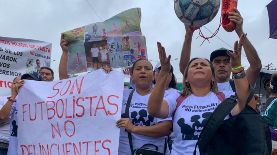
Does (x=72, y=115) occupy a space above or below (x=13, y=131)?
above

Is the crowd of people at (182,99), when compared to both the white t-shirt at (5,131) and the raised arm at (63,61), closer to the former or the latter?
the white t-shirt at (5,131)

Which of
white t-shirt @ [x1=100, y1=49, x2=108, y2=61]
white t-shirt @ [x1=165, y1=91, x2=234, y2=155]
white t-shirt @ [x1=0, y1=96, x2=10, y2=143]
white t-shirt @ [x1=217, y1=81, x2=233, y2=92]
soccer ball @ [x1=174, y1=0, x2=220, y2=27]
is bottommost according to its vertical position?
white t-shirt @ [x1=0, y1=96, x2=10, y2=143]

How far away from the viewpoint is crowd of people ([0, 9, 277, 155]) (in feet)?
11.8

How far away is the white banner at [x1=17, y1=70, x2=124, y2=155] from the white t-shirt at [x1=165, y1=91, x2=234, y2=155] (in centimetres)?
85

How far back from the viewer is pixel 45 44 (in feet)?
24.0

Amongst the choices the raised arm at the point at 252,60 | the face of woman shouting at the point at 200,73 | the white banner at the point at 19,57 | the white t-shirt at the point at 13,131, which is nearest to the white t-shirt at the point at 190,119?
the face of woman shouting at the point at 200,73

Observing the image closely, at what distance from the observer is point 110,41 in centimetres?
566

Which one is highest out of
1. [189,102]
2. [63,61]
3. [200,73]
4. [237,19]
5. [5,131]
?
[237,19]

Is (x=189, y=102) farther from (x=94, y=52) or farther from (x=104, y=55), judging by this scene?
(x=94, y=52)

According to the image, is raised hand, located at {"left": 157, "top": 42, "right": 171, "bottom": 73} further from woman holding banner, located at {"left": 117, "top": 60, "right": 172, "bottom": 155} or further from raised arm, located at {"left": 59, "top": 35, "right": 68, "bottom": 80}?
raised arm, located at {"left": 59, "top": 35, "right": 68, "bottom": 80}

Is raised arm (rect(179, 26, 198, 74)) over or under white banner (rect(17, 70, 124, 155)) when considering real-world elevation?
over

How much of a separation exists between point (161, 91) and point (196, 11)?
39.1 inches

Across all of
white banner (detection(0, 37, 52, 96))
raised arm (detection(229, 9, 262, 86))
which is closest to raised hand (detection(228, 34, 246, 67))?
raised arm (detection(229, 9, 262, 86))

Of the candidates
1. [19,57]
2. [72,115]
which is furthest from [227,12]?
[19,57]
